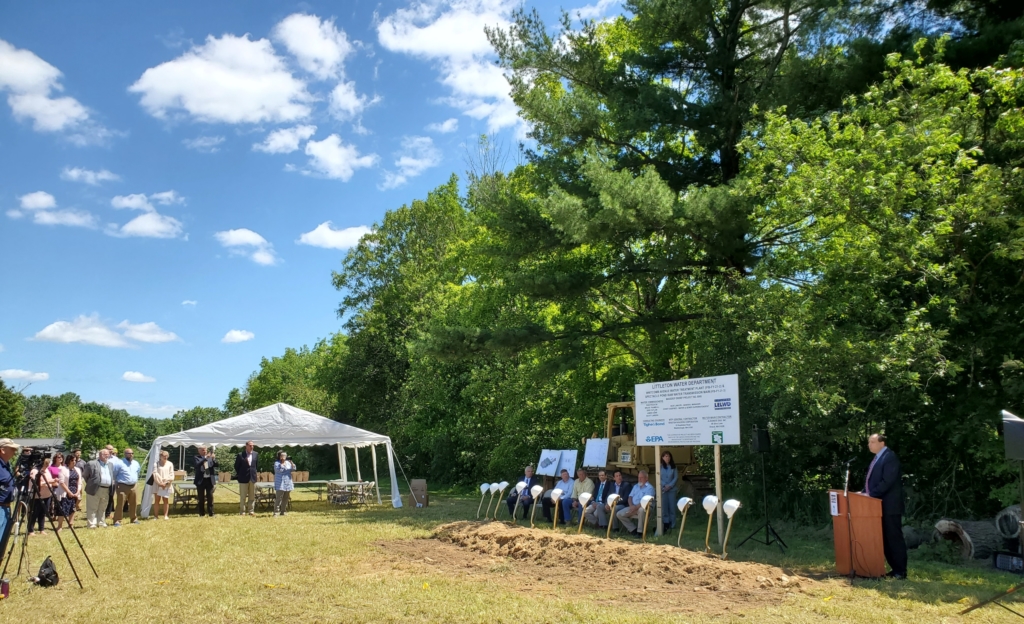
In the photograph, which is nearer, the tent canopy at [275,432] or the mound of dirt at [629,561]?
the mound of dirt at [629,561]

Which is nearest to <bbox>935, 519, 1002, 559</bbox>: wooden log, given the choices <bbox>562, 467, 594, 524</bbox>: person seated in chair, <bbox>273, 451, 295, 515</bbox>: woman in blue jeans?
<bbox>562, 467, 594, 524</bbox>: person seated in chair

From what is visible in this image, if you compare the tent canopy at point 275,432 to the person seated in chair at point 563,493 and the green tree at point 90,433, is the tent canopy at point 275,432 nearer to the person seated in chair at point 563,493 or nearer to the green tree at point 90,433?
the person seated in chair at point 563,493

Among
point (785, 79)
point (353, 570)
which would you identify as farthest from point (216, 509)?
point (785, 79)

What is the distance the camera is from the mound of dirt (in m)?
7.25

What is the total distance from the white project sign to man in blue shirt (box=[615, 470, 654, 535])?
2.24 feet

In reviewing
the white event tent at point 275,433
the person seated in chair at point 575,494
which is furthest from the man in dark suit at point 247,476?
the person seated in chair at point 575,494

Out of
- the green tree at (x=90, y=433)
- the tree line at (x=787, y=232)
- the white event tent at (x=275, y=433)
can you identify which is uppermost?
the tree line at (x=787, y=232)

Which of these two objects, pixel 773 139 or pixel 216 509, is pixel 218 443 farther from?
pixel 773 139

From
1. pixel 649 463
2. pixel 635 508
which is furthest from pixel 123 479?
pixel 649 463

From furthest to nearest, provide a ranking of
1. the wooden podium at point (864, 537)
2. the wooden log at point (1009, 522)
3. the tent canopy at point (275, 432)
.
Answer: the tent canopy at point (275, 432) → the wooden log at point (1009, 522) → the wooden podium at point (864, 537)

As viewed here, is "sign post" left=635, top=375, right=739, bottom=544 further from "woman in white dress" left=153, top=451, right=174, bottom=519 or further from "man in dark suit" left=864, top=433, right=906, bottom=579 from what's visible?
"woman in white dress" left=153, top=451, right=174, bottom=519

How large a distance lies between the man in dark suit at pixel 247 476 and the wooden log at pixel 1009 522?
13679 mm

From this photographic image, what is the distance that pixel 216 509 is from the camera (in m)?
17.6

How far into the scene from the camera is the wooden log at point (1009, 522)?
345 inches
